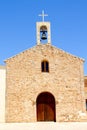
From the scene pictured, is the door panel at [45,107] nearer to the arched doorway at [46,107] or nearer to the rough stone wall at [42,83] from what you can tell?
the arched doorway at [46,107]

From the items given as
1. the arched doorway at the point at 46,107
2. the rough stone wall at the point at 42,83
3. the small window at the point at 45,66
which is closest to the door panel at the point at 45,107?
the arched doorway at the point at 46,107

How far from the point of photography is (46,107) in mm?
29312

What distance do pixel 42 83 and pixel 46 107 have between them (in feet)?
6.88

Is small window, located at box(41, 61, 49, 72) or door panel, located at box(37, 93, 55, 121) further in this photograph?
small window, located at box(41, 61, 49, 72)

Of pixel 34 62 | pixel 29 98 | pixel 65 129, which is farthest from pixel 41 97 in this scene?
pixel 65 129

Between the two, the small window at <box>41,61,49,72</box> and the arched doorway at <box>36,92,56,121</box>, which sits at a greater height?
the small window at <box>41,61,49,72</box>

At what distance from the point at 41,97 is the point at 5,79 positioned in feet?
11.3

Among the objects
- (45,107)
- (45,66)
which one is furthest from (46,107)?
(45,66)

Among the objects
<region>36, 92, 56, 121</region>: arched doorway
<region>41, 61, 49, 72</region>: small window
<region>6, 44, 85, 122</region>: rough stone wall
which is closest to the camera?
<region>6, 44, 85, 122</region>: rough stone wall

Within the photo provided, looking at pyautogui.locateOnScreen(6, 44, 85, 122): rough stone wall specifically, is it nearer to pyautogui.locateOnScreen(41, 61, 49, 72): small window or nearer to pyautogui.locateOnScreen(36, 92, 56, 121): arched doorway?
pyautogui.locateOnScreen(41, 61, 49, 72): small window

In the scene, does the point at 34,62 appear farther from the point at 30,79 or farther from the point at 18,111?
the point at 18,111

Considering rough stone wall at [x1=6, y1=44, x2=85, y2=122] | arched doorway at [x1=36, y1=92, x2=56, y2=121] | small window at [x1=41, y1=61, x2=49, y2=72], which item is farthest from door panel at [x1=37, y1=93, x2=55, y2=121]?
small window at [x1=41, y1=61, x2=49, y2=72]

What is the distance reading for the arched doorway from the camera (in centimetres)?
2908

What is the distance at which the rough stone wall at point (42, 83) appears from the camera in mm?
28531
